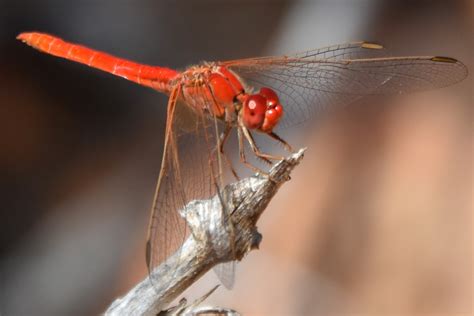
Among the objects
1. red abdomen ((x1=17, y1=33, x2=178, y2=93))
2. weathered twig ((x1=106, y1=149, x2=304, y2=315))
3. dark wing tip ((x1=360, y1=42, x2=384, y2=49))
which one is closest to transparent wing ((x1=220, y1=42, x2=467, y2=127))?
dark wing tip ((x1=360, y1=42, x2=384, y2=49))

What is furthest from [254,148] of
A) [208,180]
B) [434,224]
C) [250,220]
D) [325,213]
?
[434,224]

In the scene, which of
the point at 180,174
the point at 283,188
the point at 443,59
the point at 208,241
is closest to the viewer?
the point at 208,241

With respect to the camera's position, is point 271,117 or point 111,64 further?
point 111,64

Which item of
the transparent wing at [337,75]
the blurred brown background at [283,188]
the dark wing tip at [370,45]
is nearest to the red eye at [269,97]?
the transparent wing at [337,75]

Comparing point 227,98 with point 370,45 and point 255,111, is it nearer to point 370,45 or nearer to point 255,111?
point 255,111

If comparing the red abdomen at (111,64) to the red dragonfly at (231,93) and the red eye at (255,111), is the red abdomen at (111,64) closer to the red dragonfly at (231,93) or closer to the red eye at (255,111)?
the red dragonfly at (231,93)

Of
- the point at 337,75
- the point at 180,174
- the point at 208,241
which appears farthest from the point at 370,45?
the point at 208,241

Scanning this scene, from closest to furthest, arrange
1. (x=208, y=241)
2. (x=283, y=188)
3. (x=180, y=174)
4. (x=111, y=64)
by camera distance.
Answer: (x=208, y=241) → (x=180, y=174) → (x=111, y=64) → (x=283, y=188)
